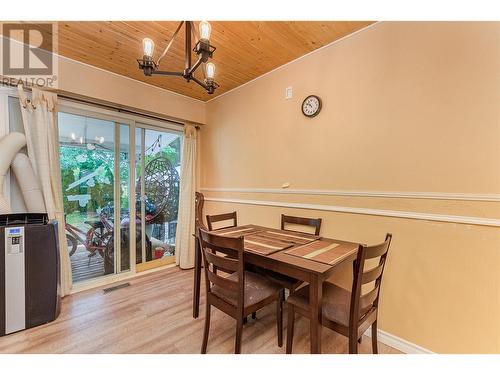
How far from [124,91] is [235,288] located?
2548 mm

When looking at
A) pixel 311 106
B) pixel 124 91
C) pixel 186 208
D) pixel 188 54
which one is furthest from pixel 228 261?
pixel 124 91

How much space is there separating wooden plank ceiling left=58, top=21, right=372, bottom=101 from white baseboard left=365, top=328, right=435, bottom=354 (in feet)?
8.14

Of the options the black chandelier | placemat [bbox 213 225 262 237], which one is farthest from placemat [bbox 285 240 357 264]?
the black chandelier

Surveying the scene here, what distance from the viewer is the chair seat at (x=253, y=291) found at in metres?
1.52

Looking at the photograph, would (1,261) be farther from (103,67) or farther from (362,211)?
(362,211)

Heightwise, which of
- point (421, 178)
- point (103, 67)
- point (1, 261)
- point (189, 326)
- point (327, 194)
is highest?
point (103, 67)

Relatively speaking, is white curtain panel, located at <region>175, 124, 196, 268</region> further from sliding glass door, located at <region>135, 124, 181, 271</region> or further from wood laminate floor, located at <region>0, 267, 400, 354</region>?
wood laminate floor, located at <region>0, 267, 400, 354</region>

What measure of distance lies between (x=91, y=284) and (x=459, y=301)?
3.48 metres

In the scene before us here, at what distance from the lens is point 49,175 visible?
2.21m

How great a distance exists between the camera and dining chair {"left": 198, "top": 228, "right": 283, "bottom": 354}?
1.41 m

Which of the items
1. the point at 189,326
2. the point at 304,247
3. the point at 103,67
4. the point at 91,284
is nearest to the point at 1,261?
the point at 91,284

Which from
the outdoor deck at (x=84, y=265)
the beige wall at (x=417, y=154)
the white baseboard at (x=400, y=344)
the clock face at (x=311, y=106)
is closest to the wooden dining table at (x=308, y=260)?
the beige wall at (x=417, y=154)

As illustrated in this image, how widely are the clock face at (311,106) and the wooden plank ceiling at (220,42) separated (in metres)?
0.46

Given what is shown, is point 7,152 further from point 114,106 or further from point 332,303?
point 332,303
